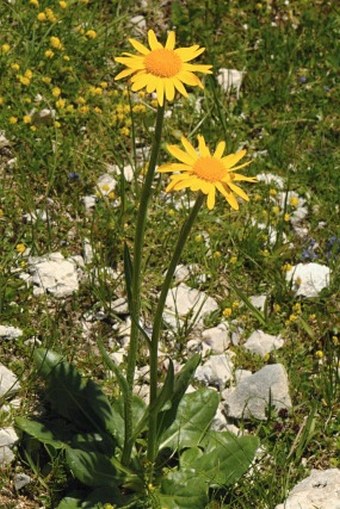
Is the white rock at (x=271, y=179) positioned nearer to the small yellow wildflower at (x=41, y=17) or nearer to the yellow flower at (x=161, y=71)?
the small yellow wildflower at (x=41, y=17)

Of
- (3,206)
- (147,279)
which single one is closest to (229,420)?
(147,279)

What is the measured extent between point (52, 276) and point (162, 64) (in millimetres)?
1673

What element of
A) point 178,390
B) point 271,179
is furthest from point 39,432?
point 271,179

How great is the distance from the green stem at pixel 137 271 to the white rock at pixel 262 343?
0.94 m

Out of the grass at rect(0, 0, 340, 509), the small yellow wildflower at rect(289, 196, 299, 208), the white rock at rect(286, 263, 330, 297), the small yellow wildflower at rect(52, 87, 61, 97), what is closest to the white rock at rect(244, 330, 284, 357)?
the grass at rect(0, 0, 340, 509)

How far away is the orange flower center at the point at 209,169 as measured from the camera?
2939mm

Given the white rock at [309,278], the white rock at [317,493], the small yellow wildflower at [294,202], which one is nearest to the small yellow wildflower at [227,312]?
the white rock at [309,278]

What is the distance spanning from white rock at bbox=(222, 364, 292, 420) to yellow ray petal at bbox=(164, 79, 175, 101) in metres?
1.63

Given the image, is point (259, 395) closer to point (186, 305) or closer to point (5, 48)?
point (186, 305)

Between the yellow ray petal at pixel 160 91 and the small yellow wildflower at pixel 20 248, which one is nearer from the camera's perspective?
the yellow ray petal at pixel 160 91

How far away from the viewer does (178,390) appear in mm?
3568

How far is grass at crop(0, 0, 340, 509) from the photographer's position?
407 centimetres

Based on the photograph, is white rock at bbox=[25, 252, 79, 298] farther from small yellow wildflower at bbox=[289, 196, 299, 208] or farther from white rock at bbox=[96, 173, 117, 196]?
small yellow wildflower at bbox=[289, 196, 299, 208]

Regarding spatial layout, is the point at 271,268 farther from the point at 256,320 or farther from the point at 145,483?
the point at 145,483
